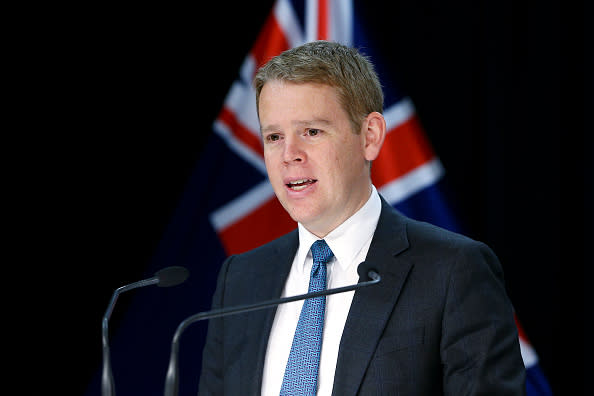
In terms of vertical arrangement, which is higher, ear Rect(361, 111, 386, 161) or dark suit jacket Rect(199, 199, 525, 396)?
ear Rect(361, 111, 386, 161)

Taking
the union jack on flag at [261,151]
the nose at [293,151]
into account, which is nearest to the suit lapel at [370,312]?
the nose at [293,151]

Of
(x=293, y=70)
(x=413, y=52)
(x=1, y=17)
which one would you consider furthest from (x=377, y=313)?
(x=1, y=17)

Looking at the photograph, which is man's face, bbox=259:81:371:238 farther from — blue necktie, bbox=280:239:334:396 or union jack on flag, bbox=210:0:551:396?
union jack on flag, bbox=210:0:551:396

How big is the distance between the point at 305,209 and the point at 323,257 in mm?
116

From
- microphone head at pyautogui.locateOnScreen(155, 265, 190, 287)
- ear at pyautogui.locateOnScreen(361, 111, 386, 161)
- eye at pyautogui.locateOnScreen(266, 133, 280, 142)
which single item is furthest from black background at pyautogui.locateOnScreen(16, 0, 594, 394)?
microphone head at pyautogui.locateOnScreen(155, 265, 190, 287)

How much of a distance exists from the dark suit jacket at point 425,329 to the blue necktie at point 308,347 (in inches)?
2.4

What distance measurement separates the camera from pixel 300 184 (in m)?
1.52

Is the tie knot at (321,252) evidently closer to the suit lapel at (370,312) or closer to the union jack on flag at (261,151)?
the suit lapel at (370,312)

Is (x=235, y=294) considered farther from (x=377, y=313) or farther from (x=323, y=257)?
(x=377, y=313)

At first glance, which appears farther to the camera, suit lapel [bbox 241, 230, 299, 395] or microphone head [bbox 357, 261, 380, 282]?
suit lapel [bbox 241, 230, 299, 395]

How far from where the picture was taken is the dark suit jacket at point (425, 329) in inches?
52.4

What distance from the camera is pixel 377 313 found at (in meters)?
1.41

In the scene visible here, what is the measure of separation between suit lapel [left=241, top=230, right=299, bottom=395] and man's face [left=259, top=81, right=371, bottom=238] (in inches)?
6.3

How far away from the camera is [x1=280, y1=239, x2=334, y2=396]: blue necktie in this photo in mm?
1418
